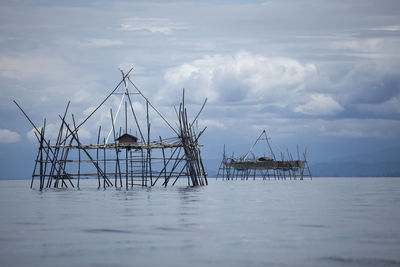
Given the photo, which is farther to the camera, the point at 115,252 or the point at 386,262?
the point at 115,252

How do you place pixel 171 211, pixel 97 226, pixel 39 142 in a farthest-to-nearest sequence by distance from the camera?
1. pixel 39 142
2. pixel 171 211
3. pixel 97 226

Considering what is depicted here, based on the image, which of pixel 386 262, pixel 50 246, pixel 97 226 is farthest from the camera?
pixel 97 226

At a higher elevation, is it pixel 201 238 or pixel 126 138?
pixel 126 138

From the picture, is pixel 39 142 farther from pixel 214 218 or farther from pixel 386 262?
pixel 386 262

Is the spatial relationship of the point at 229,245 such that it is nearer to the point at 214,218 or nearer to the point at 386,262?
the point at 386,262

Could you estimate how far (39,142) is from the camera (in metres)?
45.2

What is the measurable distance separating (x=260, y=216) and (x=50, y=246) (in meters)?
9.48

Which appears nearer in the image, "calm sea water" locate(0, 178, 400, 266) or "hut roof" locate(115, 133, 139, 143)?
"calm sea water" locate(0, 178, 400, 266)

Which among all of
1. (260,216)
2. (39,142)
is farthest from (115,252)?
(39,142)

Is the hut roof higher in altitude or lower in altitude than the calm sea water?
higher

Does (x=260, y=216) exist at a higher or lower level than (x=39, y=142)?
lower

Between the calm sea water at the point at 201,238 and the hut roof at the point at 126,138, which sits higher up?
the hut roof at the point at 126,138

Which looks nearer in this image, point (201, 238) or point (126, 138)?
point (201, 238)

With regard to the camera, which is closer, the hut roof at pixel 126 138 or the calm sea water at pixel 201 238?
the calm sea water at pixel 201 238
